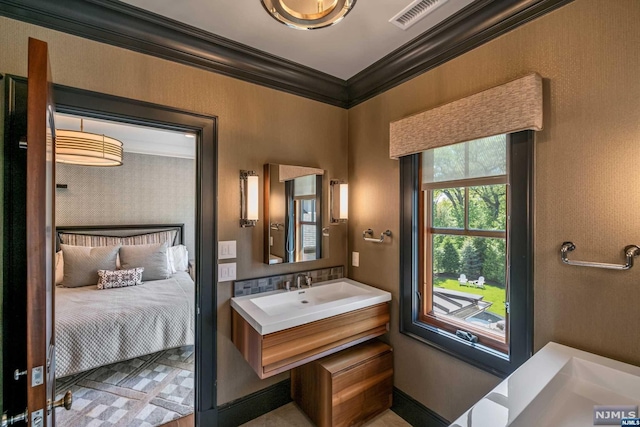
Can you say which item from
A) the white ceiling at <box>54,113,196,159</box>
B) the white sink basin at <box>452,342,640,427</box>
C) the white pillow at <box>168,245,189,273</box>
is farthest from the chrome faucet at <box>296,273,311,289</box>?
the white pillow at <box>168,245,189,273</box>

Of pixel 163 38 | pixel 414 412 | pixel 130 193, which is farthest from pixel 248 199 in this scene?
pixel 130 193

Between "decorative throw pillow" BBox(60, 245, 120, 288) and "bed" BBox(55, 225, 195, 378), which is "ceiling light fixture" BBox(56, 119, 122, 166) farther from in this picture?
"decorative throw pillow" BBox(60, 245, 120, 288)

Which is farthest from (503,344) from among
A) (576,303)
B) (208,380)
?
(208,380)

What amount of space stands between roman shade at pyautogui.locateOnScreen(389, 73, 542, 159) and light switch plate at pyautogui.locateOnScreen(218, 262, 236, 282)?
1.42m

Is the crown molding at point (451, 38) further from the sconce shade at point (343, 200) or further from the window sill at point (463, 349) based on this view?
the window sill at point (463, 349)

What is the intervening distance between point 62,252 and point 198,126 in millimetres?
3206

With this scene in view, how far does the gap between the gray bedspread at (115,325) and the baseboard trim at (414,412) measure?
1823 mm

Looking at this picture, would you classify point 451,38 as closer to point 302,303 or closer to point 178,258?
point 302,303

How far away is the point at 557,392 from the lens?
1.07 m

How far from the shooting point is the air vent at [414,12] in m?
1.54

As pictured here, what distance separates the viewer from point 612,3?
4.00 feet

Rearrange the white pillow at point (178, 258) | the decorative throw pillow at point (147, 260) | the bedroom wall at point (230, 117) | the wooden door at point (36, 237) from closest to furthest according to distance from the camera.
Result: the wooden door at point (36, 237)
the bedroom wall at point (230, 117)
the decorative throw pillow at point (147, 260)
the white pillow at point (178, 258)

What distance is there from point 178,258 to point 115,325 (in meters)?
2.03

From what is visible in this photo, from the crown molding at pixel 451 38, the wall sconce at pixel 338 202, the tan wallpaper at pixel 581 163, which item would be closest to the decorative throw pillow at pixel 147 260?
the wall sconce at pixel 338 202
